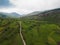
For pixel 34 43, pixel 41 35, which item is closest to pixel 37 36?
pixel 41 35

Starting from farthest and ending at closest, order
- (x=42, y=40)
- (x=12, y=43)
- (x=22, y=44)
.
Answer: (x=42, y=40), (x=12, y=43), (x=22, y=44)

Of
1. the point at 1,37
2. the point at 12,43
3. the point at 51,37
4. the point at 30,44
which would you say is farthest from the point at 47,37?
the point at 1,37

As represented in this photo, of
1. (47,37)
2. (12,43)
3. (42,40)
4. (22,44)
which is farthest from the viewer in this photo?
(47,37)

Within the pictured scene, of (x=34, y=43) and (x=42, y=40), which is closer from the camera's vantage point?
(x=34, y=43)

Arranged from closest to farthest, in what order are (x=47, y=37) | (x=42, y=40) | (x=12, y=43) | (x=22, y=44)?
(x=22, y=44), (x=12, y=43), (x=42, y=40), (x=47, y=37)

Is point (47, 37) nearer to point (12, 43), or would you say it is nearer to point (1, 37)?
point (12, 43)

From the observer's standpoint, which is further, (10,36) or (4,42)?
(10,36)

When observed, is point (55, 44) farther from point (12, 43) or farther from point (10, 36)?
point (10, 36)

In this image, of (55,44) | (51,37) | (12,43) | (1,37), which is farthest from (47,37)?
(1,37)
